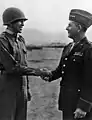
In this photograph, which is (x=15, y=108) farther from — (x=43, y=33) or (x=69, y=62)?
(x=43, y=33)

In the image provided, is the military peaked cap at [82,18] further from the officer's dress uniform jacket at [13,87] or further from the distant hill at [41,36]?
the distant hill at [41,36]

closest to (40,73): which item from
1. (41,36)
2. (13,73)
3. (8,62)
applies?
(13,73)

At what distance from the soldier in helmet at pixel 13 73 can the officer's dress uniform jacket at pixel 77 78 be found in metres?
0.47

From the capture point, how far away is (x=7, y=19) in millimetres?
3590

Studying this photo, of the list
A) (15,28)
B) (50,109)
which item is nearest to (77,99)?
(15,28)

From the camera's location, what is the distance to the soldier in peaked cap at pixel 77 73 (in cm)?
304

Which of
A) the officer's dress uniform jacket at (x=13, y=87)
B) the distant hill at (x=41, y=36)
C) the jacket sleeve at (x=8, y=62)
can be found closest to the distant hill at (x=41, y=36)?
the distant hill at (x=41, y=36)

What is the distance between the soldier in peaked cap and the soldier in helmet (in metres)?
0.49

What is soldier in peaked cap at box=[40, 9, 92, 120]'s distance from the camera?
3039mm

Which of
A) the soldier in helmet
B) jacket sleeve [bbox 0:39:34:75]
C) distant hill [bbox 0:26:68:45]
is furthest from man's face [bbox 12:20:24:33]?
distant hill [bbox 0:26:68:45]

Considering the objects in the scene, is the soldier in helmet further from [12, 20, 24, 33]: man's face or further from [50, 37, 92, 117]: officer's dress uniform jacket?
[50, 37, 92, 117]: officer's dress uniform jacket

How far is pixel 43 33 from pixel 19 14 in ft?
6.84

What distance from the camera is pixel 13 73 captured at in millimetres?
3508

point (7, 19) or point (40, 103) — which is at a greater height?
point (7, 19)
